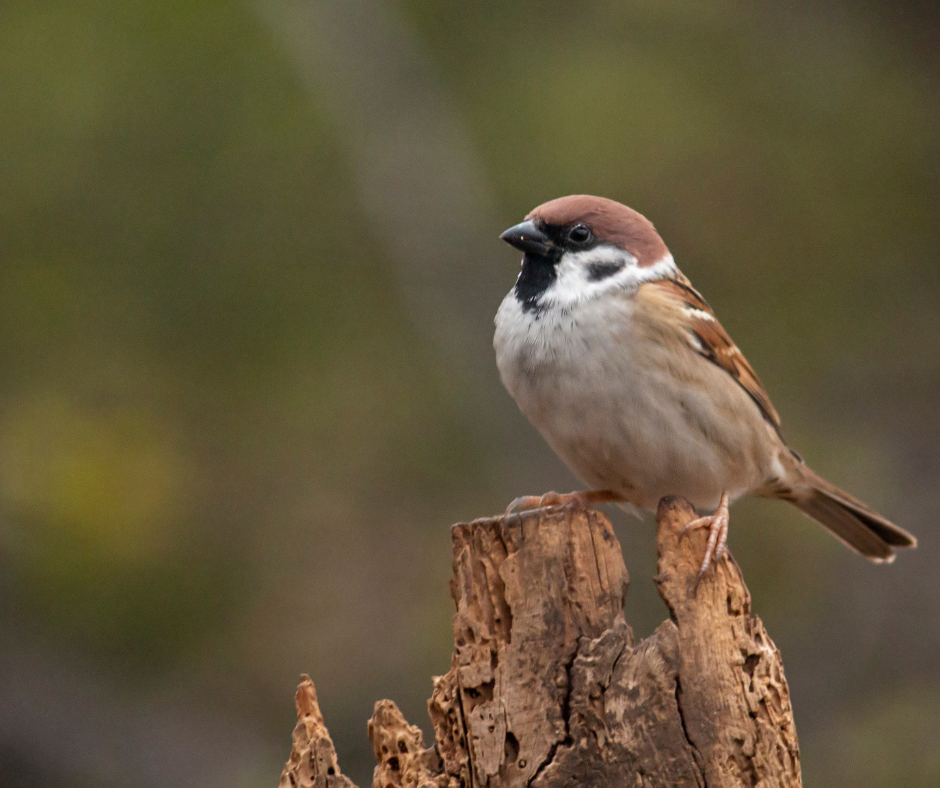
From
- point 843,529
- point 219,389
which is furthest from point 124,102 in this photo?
point 843,529

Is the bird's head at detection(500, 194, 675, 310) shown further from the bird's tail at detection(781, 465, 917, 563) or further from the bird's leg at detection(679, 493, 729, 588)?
the bird's tail at detection(781, 465, 917, 563)

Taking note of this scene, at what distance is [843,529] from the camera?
11.1 feet

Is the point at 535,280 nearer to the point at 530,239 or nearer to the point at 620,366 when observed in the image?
the point at 530,239

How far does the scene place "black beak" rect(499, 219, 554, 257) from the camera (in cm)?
274

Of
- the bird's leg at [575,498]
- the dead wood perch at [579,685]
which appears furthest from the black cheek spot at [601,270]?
the dead wood perch at [579,685]

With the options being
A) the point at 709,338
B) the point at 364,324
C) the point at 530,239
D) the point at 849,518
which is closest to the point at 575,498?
the point at 709,338

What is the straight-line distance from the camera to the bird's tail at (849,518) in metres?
3.29

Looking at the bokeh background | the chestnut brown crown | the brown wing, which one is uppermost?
the bokeh background

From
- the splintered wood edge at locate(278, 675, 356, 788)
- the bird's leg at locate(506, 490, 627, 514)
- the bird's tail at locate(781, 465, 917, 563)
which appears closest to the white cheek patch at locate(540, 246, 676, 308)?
the bird's leg at locate(506, 490, 627, 514)

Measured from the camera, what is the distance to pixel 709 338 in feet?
9.36

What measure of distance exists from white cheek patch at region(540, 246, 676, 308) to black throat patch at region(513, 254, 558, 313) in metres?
0.01

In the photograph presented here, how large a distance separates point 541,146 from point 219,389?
5.48 ft

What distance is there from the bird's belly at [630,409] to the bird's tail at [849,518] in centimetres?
53

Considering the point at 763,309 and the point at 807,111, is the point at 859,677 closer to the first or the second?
the point at 763,309
